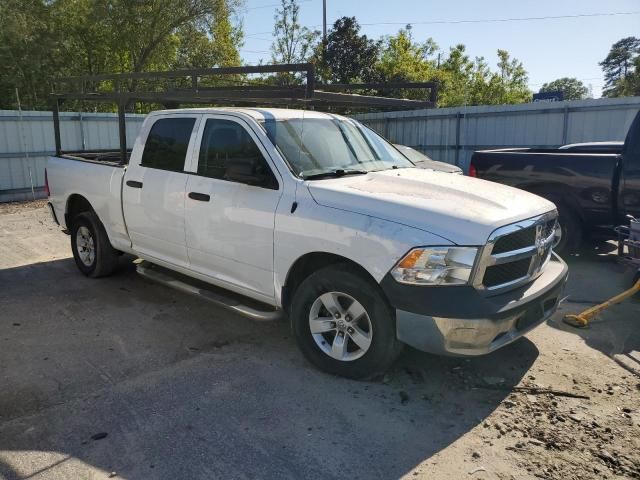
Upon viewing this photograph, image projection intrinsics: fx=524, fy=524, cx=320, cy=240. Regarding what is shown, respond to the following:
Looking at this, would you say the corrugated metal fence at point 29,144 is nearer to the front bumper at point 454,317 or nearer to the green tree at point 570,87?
the front bumper at point 454,317

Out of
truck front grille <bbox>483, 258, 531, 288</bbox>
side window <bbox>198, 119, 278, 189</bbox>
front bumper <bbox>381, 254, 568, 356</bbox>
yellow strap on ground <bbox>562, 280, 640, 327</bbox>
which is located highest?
side window <bbox>198, 119, 278, 189</bbox>

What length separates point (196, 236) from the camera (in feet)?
15.2

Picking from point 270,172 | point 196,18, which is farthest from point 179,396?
point 196,18

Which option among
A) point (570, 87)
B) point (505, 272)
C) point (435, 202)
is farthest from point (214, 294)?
point (570, 87)

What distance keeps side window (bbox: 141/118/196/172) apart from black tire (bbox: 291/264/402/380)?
1854mm

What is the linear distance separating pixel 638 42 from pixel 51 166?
270ft

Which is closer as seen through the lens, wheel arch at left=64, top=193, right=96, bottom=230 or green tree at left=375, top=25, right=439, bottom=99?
wheel arch at left=64, top=193, right=96, bottom=230

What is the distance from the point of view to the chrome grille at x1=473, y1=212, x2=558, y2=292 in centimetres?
329

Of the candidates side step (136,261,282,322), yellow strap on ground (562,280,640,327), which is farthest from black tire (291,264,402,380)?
yellow strap on ground (562,280,640,327)

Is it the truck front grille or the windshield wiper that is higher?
the windshield wiper

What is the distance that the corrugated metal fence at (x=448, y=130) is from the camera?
11562 millimetres

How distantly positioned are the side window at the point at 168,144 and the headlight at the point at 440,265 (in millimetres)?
2530

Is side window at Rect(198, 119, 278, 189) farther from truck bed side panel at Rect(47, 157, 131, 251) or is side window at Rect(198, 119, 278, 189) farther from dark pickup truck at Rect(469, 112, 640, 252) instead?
dark pickup truck at Rect(469, 112, 640, 252)

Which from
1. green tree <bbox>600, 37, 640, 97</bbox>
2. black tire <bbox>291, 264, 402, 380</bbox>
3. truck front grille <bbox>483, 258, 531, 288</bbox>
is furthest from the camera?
green tree <bbox>600, 37, 640, 97</bbox>
